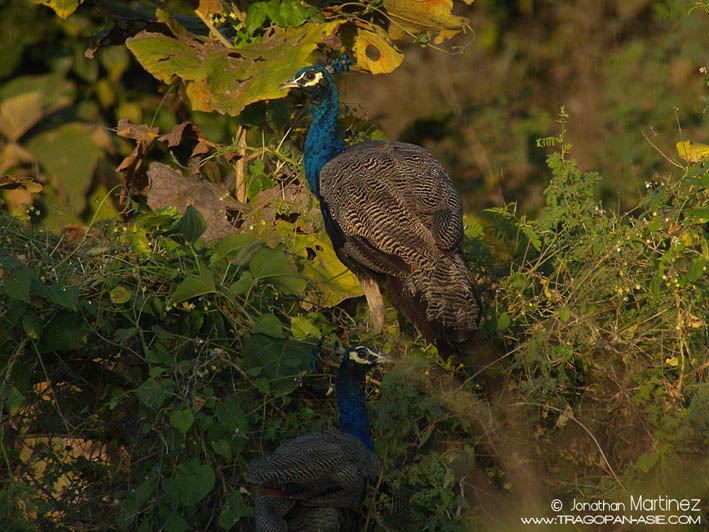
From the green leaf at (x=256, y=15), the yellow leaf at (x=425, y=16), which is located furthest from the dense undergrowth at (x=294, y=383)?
the yellow leaf at (x=425, y=16)

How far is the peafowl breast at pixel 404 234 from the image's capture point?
420cm

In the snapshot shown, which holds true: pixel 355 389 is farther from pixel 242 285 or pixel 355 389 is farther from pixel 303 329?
pixel 242 285

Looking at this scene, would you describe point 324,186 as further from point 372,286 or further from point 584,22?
point 584,22

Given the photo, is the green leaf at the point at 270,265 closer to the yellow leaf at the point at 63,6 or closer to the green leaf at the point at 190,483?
the green leaf at the point at 190,483

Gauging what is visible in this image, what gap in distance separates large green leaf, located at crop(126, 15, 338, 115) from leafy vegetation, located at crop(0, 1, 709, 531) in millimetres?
1025

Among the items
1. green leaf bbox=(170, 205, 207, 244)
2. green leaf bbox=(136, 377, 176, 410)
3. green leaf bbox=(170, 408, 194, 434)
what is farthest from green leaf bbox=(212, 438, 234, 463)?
green leaf bbox=(170, 205, 207, 244)

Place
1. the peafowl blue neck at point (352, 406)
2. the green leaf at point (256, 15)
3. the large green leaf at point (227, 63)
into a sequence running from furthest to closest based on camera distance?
the green leaf at point (256, 15), the large green leaf at point (227, 63), the peafowl blue neck at point (352, 406)

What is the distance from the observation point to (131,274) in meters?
4.02

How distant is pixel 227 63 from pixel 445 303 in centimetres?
220

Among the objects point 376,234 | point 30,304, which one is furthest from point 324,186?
point 30,304

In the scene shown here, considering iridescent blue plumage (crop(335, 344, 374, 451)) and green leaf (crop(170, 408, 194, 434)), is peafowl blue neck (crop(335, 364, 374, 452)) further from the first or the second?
green leaf (crop(170, 408, 194, 434))

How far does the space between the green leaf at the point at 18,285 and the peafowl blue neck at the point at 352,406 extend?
1221mm

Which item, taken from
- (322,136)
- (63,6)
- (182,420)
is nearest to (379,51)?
(322,136)

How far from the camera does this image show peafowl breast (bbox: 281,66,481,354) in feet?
13.8
